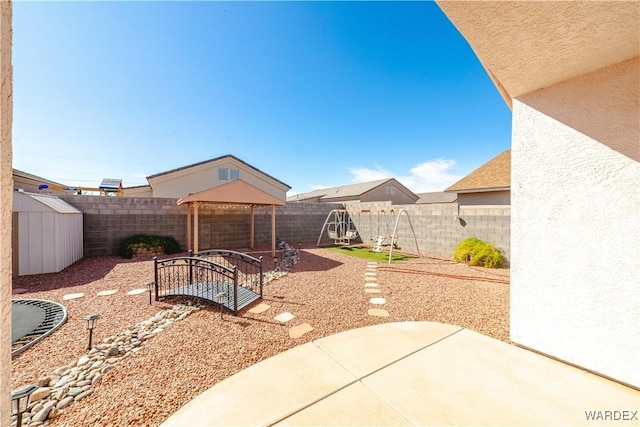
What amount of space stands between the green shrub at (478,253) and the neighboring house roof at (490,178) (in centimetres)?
478

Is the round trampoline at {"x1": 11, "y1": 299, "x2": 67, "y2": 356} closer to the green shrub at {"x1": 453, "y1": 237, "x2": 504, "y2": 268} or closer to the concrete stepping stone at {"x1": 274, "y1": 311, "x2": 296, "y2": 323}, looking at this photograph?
the concrete stepping stone at {"x1": 274, "y1": 311, "x2": 296, "y2": 323}

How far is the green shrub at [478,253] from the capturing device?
307 inches

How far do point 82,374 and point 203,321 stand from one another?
4.70ft

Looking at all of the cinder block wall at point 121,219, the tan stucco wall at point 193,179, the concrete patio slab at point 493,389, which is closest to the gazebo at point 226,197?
the cinder block wall at point 121,219

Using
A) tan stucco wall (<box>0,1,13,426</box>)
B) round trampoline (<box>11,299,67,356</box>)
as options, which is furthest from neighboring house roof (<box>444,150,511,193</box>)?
round trampoline (<box>11,299,67,356</box>)

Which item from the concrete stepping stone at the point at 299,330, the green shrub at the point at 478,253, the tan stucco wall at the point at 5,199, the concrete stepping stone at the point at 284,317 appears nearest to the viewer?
the tan stucco wall at the point at 5,199

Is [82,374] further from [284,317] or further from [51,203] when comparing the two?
[51,203]

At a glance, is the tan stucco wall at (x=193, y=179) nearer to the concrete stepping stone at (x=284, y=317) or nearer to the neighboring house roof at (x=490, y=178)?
the neighboring house roof at (x=490, y=178)

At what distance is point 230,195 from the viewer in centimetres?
846

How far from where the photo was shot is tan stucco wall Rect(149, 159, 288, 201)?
52.9ft

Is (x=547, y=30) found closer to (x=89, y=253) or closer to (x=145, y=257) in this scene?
(x=145, y=257)

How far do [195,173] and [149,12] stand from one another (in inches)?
505

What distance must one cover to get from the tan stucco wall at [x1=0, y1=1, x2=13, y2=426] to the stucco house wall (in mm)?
4236

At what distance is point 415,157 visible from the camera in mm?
20859
